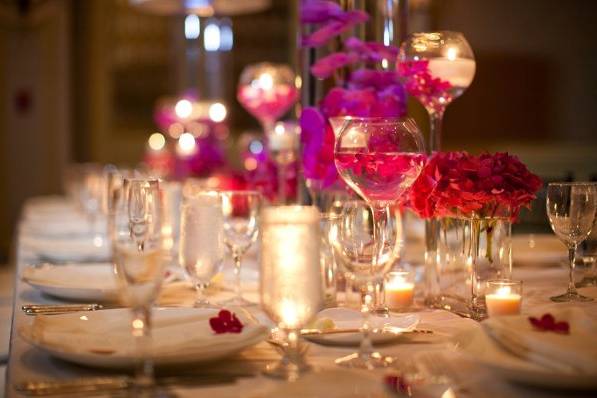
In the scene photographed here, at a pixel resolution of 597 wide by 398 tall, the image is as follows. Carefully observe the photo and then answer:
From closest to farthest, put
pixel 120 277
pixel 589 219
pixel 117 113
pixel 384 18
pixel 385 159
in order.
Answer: pixel 120 277 → pixel 385 159 → pixel 589 219 → pixel 384 18 → pixel 117 113

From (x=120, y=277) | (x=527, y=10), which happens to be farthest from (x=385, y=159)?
(x=527, y=10)

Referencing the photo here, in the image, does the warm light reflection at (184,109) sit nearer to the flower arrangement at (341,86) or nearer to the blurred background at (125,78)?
the flower arrangement at (341,86)

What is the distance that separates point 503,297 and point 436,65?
547 millimetres

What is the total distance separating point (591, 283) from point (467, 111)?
5510 mm

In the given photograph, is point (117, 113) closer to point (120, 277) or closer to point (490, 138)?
point (490, 138)

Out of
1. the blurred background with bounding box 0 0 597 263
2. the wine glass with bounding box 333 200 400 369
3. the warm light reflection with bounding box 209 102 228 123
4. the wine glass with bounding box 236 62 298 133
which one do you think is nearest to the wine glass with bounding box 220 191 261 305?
the wine glass with bounding box 333 200 400 369

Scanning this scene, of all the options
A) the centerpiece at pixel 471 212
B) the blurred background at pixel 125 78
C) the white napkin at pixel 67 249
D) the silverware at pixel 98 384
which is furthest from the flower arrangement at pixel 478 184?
the blurred background at pixel 125 78

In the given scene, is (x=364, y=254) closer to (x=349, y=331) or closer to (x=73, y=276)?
(x=349, y=331)

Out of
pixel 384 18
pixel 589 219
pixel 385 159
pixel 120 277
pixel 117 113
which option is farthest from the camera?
pixel 117 113

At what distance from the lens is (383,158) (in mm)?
1481

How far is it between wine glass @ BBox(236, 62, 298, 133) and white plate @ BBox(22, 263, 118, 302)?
64.7 inches

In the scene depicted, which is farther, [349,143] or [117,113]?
[117,113]

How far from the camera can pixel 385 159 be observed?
148 cm

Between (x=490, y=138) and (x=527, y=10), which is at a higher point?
(x=527, y=10)
